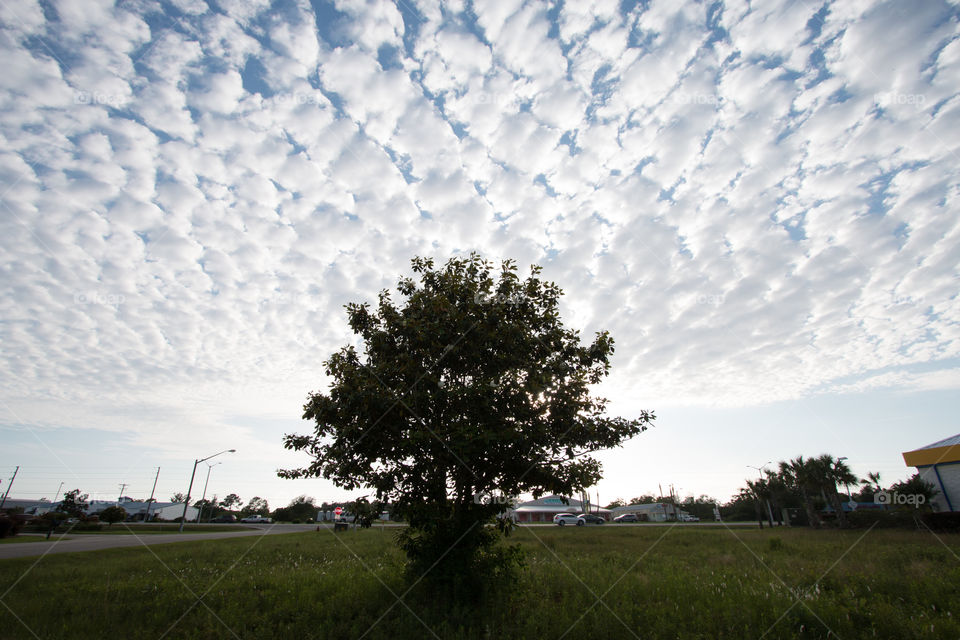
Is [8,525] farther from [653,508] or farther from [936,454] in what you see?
→ [653,508]

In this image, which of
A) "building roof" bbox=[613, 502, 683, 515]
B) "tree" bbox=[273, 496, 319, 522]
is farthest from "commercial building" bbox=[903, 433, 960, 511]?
"tree" bbox=[273, 496, 319, 522]

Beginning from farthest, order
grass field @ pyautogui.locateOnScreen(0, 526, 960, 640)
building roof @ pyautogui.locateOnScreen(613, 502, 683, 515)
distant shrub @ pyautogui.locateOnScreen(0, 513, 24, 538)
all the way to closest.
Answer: building roof @ pyautogui.locateOnScreen(613, 502, 683, 515)
distant shrub @ pyautogui.locateOnScreen(0, 513, 24, 538)
grass field @ pyautogui.locateOnScreen(0, 526, 960, 640)

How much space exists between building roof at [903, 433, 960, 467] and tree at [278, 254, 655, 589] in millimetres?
42435

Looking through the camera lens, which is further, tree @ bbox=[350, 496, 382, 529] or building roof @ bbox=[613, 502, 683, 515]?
building roof @ bbox=[613, 502, 683, 515]

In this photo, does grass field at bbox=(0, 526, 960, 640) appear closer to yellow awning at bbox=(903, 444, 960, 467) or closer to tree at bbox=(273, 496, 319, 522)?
yellow awning at bbox=(903, 444, 960, 467)

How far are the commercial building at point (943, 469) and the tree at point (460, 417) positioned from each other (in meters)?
42.1

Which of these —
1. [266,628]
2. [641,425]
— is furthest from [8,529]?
[641,425]

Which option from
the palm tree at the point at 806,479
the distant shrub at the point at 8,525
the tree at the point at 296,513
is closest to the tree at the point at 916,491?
the palm tree at the point at 806,479

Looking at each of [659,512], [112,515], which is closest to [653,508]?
[659,512]

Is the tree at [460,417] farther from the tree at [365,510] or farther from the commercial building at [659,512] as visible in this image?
the commercial building at [659,512]

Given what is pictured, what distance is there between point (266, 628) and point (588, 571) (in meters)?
8.70

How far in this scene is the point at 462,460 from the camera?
26.9 ft

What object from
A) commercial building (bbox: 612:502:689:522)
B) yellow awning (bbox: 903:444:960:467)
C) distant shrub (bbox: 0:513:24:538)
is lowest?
commercial building (bbox: 612:502:689:522)

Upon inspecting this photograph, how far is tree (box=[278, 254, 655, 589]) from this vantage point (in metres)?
8.79
